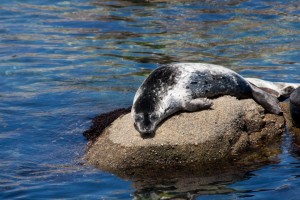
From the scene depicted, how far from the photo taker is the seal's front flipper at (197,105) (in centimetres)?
751

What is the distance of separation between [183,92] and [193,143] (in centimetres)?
77

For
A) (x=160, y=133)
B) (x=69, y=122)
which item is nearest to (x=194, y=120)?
(x=160, y=133)

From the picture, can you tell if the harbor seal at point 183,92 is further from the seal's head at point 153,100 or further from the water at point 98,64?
the water at point 98,64

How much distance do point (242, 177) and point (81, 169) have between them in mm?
1604

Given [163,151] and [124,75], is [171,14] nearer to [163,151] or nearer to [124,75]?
[124,75]

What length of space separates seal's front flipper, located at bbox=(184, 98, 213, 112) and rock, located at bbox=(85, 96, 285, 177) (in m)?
0.05

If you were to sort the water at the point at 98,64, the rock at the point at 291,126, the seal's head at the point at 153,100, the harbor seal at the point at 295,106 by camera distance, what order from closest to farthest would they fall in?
the water at the point at 98,64 < the seal's head at the point at 153,100 < the rock at the point at 291,126 < the harbor seal at the point at 295,106

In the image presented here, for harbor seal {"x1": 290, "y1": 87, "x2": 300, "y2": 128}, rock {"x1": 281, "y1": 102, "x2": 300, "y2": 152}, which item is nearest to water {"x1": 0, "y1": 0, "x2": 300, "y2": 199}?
rock {"x1": 281, "y1": 102, "x2": 300, "y2": 152}

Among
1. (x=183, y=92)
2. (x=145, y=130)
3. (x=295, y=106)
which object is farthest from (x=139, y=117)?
(x=295, y=106)

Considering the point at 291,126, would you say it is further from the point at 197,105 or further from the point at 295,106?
the point at 197,105

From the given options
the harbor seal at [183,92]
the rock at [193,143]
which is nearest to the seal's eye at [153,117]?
the harbor seal at [183,92]

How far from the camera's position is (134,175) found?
708cm

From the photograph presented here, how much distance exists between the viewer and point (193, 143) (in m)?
7.09

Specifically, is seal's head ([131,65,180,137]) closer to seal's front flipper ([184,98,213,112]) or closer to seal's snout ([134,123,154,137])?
seal's snout ([134,123,154,137])
